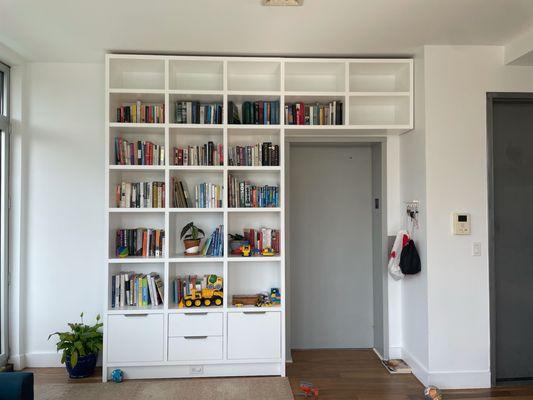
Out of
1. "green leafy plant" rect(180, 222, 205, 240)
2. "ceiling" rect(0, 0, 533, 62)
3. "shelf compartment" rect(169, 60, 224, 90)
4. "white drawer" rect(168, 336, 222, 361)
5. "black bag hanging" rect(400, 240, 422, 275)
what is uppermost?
"ceiling" rect(0, 0, 533, 62)

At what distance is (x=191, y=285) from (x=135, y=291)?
1.51 feet

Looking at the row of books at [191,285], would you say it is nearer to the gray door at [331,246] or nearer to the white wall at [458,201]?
the gray door at [331,246]

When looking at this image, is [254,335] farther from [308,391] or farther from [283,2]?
[283,2]

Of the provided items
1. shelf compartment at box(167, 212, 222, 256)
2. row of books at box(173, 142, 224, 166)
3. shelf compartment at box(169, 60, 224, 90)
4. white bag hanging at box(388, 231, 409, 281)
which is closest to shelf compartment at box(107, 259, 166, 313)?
shelf compartment at box(167, 212, 222, 256)

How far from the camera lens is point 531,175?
2961 millimetres

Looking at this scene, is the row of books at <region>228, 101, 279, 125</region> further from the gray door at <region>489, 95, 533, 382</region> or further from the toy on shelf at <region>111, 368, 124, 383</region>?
the toy on shelf at <region>111, 368, 124, 383</region>

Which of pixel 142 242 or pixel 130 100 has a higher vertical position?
pixel 130 100

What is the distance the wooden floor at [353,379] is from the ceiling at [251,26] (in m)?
2.68

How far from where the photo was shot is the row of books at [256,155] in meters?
3.10

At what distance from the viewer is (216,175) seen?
3293 millimetres

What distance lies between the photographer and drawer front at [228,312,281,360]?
9.64 ft

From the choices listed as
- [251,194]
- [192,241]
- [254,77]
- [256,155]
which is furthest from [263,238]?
[254,77]

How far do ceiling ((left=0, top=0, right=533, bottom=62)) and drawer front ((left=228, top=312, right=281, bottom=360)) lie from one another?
2182 millimetres

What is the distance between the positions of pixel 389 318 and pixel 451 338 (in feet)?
1.89
